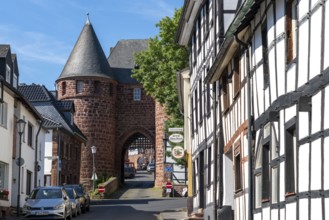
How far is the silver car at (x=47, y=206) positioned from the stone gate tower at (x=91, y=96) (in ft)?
129

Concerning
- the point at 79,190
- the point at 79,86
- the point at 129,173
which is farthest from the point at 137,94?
the point at 79,190

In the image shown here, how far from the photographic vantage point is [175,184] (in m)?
56.5

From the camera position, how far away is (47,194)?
96.8ft

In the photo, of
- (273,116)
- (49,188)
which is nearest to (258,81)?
(273,116)

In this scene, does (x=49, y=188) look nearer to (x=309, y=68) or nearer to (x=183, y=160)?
(x=183, y=160)

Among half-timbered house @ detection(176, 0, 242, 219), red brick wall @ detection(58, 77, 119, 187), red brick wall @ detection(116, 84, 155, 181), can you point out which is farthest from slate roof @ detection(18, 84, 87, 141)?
half-timbered house @ detection(176, 0, 242, 219)

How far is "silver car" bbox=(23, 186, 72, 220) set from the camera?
28125mm

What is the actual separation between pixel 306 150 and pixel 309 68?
1279 mm

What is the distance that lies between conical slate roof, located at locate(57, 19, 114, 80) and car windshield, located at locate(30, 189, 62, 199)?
4058 cm

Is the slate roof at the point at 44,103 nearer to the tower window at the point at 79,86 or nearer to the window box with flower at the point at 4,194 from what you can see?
the tower window at the point at 79,86

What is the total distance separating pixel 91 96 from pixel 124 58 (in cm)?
989

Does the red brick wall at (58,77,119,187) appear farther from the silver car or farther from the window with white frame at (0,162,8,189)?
the silver car

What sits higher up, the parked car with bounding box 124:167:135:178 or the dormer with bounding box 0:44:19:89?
the dormer with bounding box 0:44:19:89

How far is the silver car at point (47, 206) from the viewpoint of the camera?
28125 millimetres
